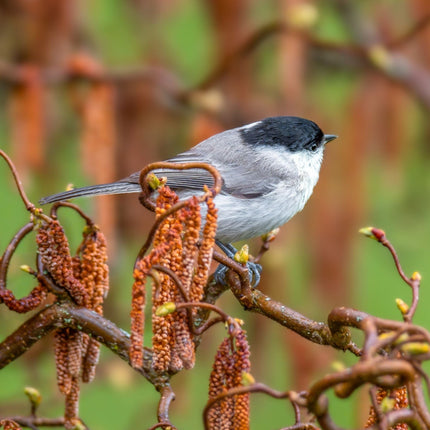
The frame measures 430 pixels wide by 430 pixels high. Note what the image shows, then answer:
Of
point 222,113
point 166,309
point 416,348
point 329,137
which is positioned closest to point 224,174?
point 222,113

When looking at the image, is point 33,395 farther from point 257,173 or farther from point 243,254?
point 257,173

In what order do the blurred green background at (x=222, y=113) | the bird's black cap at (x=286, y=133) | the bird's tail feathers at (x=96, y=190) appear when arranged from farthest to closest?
1. the bird's black cap at (x=286, y=133)
2. the blurred green background at (x=222, y=113)
3. the bird's tail feathers at (x=96, y=190)

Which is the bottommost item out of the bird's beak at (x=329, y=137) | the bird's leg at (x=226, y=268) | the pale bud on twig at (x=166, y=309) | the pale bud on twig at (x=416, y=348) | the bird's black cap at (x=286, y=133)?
the pale bud on twig at (x=416, y=348)

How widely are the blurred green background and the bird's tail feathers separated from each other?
2.1 inches

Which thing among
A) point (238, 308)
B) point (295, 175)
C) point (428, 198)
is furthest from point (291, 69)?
point (428, 198)

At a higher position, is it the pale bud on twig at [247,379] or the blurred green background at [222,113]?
the blurred green background at [222,113]

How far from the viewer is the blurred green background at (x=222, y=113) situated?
103 inches

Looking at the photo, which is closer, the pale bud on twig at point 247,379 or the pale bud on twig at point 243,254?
the pale bud on twig at point 247,379

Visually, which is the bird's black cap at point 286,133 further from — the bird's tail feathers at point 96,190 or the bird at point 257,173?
the bird's tail feathers at point 96,190

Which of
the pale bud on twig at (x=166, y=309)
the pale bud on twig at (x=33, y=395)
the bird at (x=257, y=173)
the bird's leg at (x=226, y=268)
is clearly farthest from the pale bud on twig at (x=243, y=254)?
the bird at (x=257, y=173)

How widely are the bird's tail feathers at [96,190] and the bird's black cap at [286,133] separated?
A: 0.62 meters

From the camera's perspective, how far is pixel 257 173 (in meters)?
2.98

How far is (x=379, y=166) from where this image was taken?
10.6ft

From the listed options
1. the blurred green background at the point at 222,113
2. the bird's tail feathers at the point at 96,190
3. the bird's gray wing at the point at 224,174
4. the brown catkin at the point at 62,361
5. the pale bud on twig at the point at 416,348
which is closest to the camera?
the pale bud on twig at the point at 416,348
